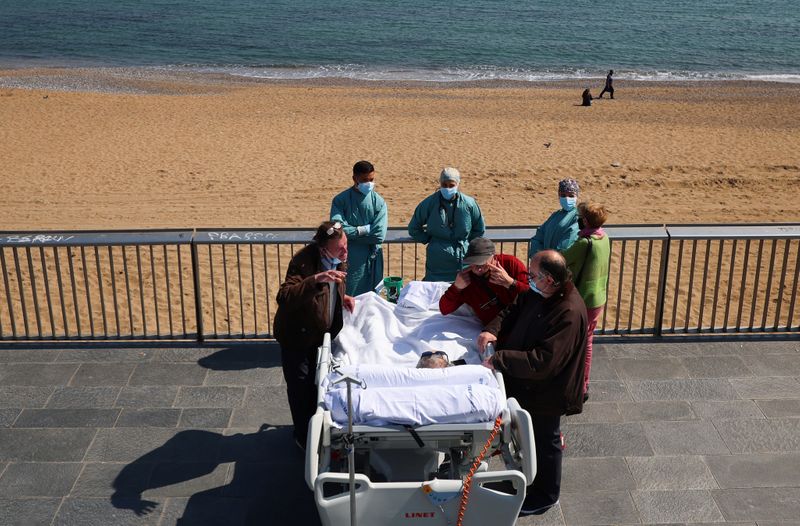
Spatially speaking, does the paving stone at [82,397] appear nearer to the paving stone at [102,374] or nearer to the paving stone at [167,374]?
the paving stone at [102,374]

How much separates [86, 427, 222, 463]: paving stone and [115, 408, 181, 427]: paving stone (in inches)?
2.8

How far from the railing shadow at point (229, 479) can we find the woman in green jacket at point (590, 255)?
2.25 metres

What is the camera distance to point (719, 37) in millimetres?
58656

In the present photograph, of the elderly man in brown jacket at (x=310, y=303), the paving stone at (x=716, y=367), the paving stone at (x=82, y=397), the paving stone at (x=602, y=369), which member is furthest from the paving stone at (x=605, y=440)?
the paving stone at (x=82, y=397)

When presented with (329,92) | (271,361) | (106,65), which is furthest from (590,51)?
(271,361)

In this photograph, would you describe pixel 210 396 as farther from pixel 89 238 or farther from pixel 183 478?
pixel 89 238

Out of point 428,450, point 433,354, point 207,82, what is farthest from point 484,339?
point 207,82

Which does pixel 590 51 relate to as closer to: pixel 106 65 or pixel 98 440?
pixel 106 65

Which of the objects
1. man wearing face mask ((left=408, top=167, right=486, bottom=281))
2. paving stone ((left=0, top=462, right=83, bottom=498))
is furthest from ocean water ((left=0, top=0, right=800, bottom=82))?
paving stone ((left=0, top=462, right=83, bottom=498))

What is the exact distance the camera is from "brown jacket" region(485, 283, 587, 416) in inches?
195

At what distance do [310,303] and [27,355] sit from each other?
3658 millimetres

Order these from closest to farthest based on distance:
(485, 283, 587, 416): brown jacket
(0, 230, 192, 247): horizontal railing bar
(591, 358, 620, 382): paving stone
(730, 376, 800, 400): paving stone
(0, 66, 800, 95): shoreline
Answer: (485, 283, 587, 416): brown jacket → (730, 376, 800, 400): paving stone → (591, 358, 620, 382): paving stone → (0, 230, 192, 247): horizontal railing bar → (0, 66, 800, 95): shoreline

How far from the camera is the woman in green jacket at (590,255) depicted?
20.7 ft

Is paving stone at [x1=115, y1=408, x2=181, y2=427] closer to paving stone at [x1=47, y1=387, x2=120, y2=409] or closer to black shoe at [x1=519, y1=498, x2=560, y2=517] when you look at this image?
paving stone at [x1=47, y1=387, x2=120, y2=409]
